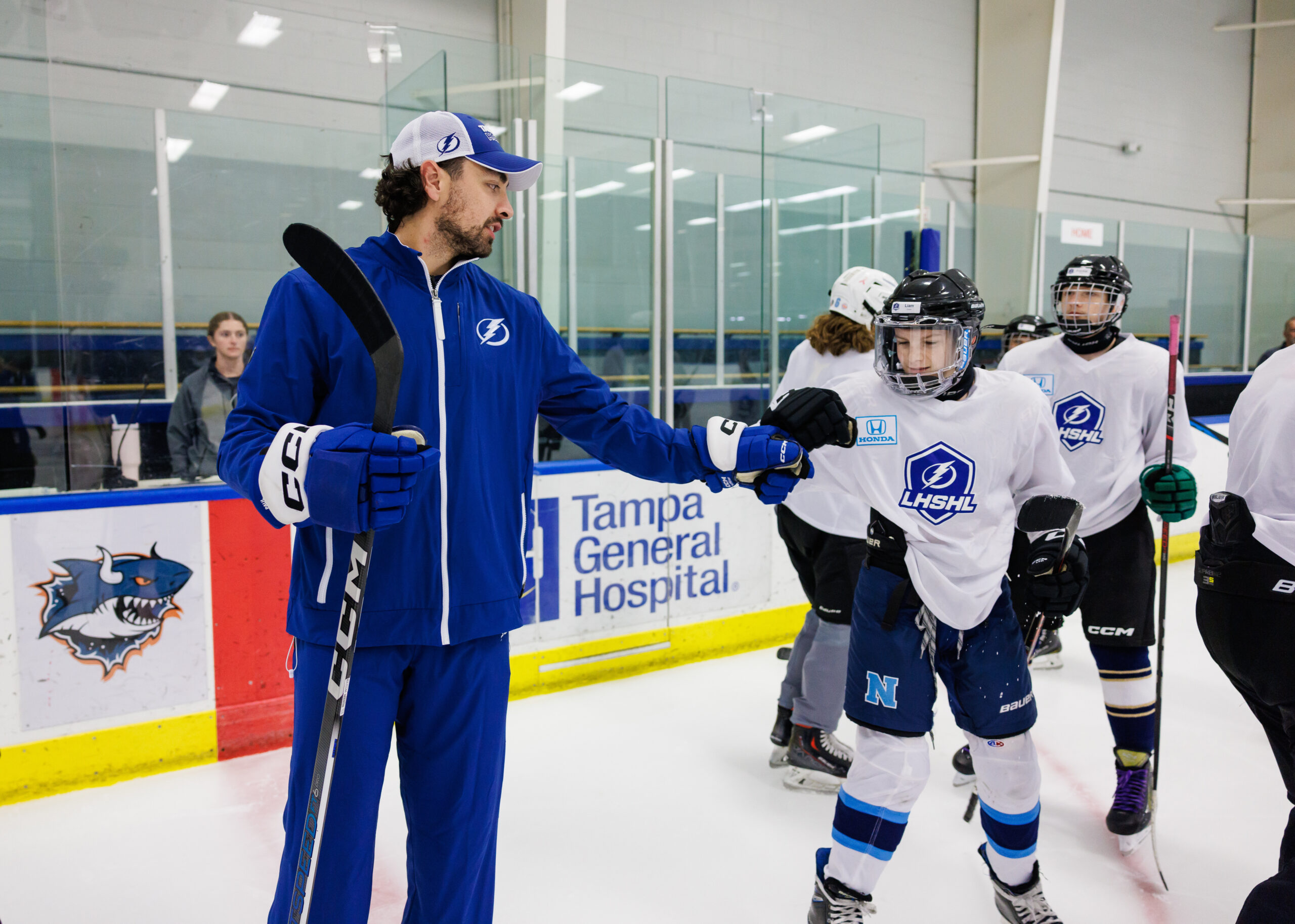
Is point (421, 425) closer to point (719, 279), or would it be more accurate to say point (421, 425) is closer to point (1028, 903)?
point (1028, 903)

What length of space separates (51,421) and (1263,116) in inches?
470

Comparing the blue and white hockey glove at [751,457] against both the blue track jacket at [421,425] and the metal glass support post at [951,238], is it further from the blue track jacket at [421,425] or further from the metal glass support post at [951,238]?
the metal glass support post at [951,238]

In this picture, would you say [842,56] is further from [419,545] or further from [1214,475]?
[419,545]

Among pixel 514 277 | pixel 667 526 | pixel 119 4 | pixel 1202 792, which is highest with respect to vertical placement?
pixel 119 4

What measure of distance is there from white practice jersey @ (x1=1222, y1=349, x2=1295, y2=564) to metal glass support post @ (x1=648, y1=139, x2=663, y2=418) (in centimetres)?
267

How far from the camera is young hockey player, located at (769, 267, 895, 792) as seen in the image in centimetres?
255

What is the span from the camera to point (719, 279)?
4.15 metres

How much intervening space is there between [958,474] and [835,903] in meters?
0.84

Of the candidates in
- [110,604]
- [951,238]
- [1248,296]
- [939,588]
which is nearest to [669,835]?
[939,588]

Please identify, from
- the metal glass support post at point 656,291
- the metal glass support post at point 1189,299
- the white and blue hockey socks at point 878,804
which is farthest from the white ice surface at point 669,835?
the metal glass support post at point 1189,299

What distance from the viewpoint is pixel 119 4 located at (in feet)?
15.5

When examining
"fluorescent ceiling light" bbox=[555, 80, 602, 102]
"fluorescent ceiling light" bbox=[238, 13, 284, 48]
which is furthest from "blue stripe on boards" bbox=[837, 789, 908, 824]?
"fluorescent ceiling light" bbox=[238, 13, 284, 48]

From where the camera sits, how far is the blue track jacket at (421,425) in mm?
1244

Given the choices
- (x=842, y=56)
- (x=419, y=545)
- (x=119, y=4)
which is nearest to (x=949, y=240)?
(x=842, y=56)
